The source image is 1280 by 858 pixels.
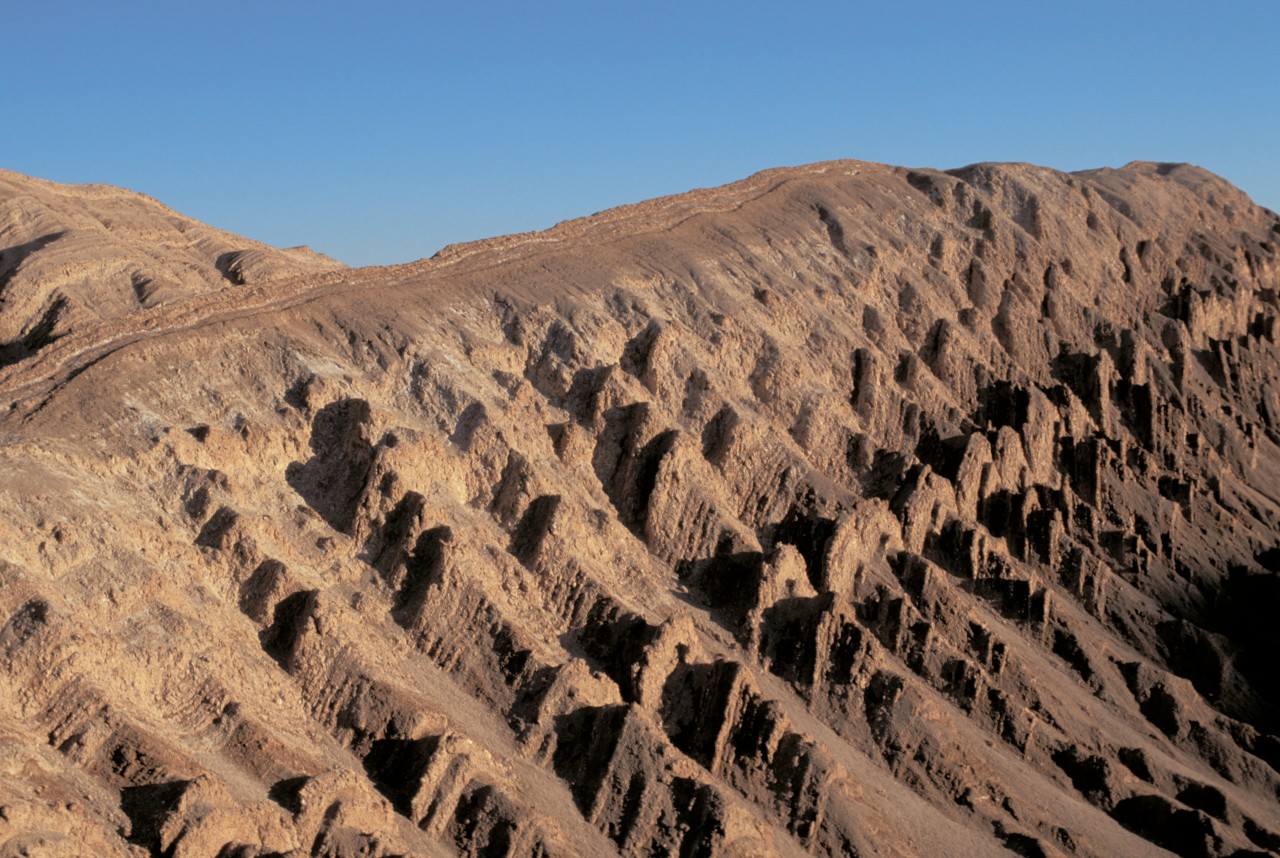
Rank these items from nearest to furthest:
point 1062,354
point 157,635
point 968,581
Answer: point 157,635, point 968,581, point 1062,354

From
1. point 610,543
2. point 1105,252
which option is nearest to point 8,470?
point 610,543

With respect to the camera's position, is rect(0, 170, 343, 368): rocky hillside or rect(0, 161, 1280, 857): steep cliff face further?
rect(0, 170, 343, 368): rocky hillside

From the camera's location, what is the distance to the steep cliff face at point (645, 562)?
165 ft

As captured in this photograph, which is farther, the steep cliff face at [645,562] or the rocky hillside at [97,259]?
the rocky hillside at [97,259]

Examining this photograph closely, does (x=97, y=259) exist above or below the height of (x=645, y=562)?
above

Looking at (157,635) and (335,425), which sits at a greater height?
(335,425)

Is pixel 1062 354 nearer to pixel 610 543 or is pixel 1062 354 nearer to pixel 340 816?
pixel 610 543

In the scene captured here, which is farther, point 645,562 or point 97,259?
point 97,259

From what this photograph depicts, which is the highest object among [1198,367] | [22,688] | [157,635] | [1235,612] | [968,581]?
[1198,367]

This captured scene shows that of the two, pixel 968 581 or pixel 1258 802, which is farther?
pixel 968 581

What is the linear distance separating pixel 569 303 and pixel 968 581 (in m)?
21.1

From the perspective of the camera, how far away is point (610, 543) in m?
64.1

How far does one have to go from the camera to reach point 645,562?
65000 millimetres

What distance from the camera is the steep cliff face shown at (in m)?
50.3
